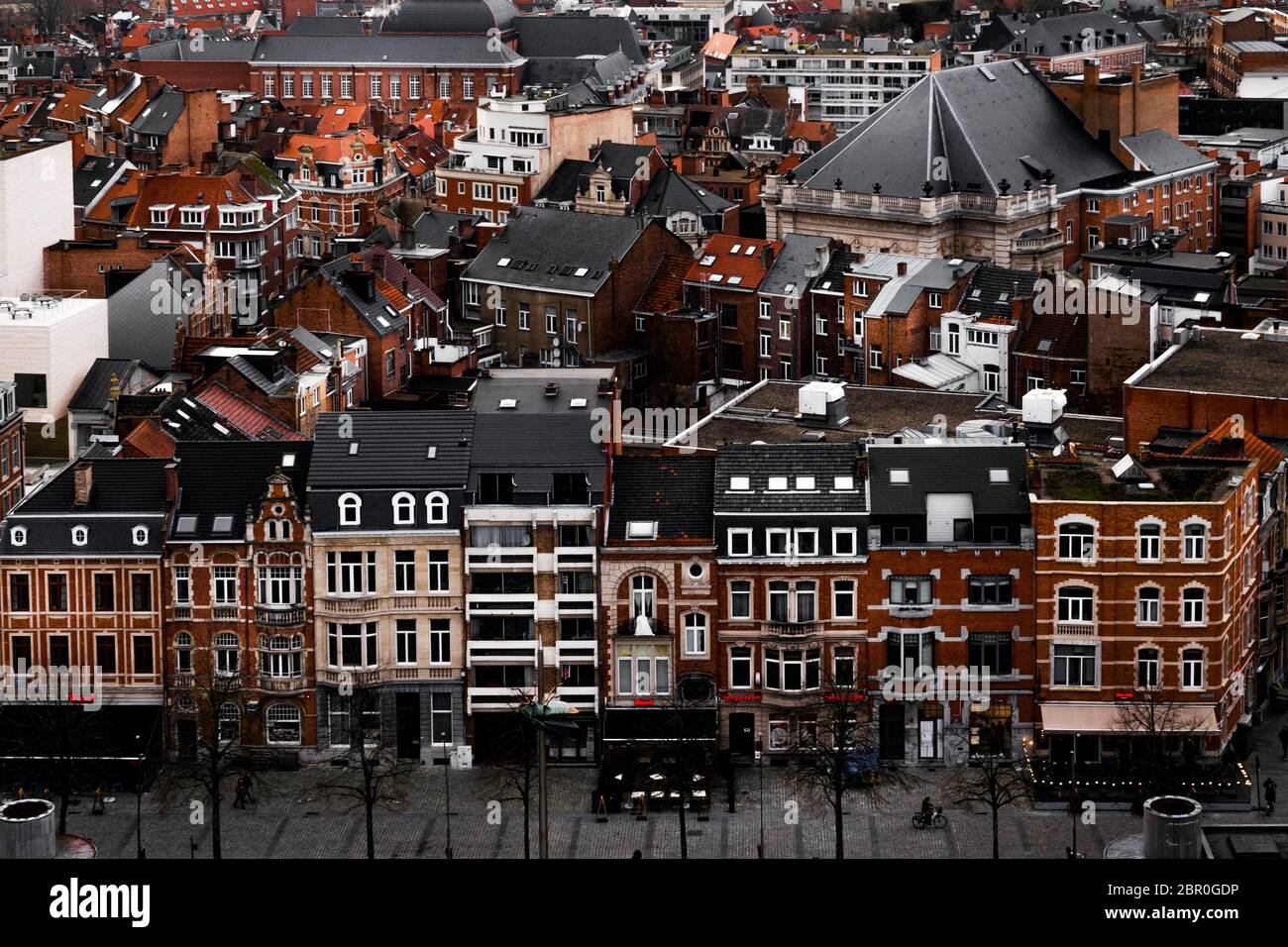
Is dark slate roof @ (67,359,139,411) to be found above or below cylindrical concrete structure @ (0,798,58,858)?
below

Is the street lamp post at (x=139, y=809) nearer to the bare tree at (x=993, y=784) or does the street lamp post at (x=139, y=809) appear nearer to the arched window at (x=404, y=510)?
the arched window at (x=404, y=510)

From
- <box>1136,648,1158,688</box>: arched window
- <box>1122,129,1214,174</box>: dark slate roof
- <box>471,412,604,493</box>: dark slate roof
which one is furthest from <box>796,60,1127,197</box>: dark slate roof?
<box>1136,648,1158,688</box>: arched window

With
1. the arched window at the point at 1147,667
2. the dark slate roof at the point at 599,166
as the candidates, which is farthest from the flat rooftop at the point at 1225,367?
the dark slate roof at the point at 599,166

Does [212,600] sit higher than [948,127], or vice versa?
[948,127]

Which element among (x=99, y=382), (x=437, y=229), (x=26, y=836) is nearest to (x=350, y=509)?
(x=26, y=836)

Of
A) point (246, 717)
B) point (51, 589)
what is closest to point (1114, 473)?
point (246, 717)

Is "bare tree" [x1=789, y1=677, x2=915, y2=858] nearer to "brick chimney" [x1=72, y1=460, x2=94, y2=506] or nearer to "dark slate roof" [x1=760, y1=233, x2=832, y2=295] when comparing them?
"brick chimney" [x1=72, y1=460, x2=94, y2=506]
